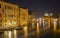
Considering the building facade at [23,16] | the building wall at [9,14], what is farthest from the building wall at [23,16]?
the building wall at [9,14]

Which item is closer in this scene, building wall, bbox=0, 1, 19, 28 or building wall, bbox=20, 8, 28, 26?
building wall, bbox=0, 1, 19, 28

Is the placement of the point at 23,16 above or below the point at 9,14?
below

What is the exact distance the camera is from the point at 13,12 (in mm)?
16469

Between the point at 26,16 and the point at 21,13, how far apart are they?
1.44 m

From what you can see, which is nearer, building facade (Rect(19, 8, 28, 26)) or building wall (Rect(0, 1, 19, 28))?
building wall (Rect(0, 1, 19, 28))

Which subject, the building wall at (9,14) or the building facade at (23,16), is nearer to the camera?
the building wall at (9,14)

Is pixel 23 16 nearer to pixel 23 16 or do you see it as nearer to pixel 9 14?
pixel 23 16

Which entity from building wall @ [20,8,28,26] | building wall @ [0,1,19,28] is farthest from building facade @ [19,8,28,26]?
building wall @ [0,1,19,28]

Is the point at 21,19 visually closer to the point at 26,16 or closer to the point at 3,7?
the point at 26,16

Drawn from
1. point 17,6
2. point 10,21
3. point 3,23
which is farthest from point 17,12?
point 3,23

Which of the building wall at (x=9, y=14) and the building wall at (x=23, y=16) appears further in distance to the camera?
the building wall at (x=23, y=16)

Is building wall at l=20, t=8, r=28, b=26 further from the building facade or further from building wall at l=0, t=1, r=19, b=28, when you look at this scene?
building wall at l=0, t=1, r=19, b=28

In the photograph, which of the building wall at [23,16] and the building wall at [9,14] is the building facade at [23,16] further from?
the building wall at [9,14]

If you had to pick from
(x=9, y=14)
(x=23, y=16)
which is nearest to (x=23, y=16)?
(x=23, y=16)
